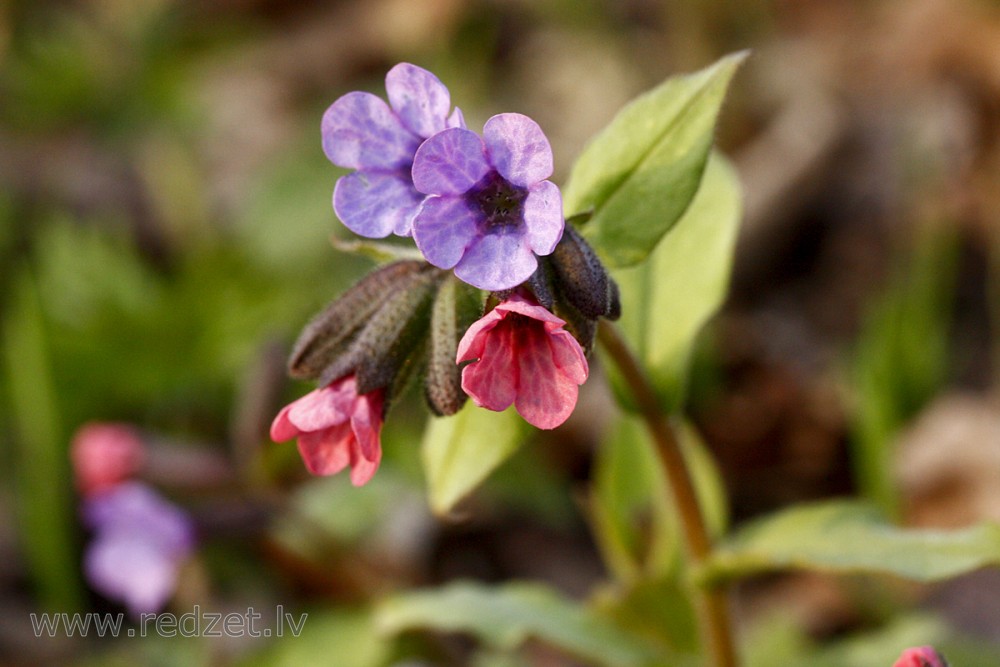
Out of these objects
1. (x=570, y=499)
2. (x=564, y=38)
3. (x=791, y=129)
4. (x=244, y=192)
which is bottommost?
(x=570, y=499)

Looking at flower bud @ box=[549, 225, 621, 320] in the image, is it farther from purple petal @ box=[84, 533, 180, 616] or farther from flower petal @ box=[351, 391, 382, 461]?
purple petal @ box=[84, 533, 180, 616]

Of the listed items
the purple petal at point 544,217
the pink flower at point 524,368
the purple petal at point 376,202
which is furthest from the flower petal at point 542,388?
the purple petal at point 376,202

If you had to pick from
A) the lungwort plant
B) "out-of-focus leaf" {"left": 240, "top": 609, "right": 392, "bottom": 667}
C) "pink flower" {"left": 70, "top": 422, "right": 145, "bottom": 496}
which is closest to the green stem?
the lungwort plant

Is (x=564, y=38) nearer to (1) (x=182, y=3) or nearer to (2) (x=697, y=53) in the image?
(2) (x=697, y=53)

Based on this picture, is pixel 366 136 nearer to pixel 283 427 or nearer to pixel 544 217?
pixel 544 217

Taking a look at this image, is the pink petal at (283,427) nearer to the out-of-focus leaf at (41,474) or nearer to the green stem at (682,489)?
the green stem at (682,489)

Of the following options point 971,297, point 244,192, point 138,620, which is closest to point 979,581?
point 971,297

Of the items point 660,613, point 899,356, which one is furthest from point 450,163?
point 899,356
